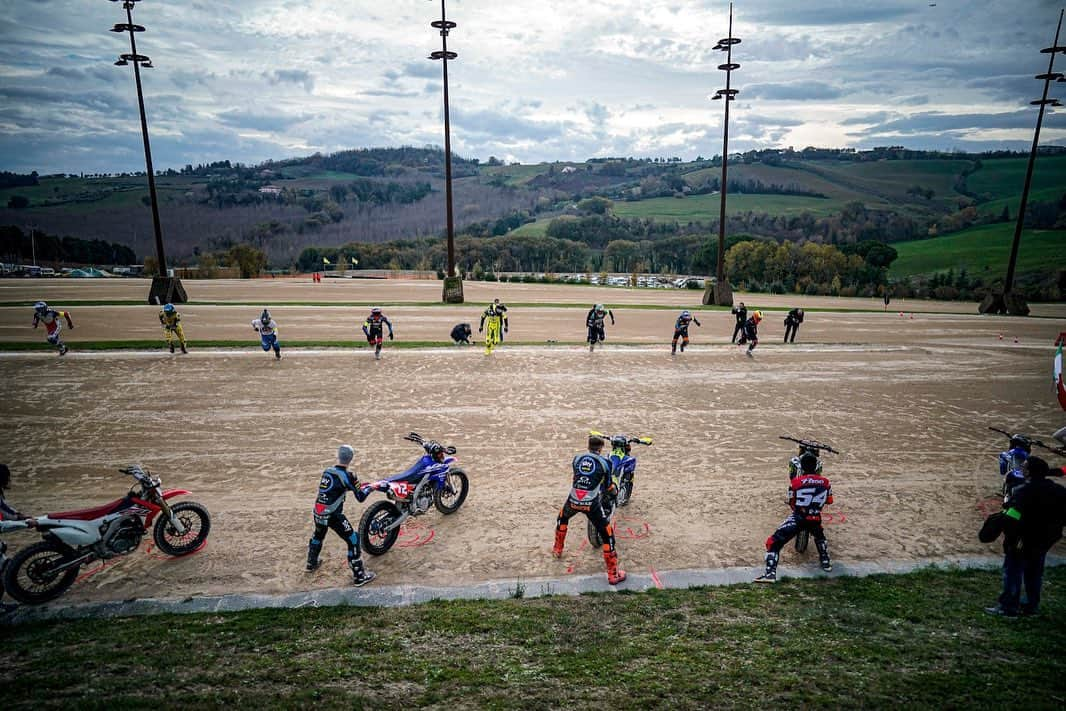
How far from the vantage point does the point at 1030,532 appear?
22.0ft

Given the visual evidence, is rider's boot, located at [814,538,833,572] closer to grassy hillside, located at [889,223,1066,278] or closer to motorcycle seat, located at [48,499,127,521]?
motorcycle seat, located at [48,499,127,521]

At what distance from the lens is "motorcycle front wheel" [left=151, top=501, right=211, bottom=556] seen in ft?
27.1

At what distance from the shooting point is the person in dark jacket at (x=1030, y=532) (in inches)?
259

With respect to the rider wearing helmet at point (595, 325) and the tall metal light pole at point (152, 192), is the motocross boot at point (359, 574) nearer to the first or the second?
the rider wearing helmet at point (595, 325)

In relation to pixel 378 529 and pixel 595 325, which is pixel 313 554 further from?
pixel 595 325

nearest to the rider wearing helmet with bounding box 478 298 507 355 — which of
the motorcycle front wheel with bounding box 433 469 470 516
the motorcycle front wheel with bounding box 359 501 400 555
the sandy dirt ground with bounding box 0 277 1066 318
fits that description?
the motorcycle front wheel with bounding box 433 469 470 516

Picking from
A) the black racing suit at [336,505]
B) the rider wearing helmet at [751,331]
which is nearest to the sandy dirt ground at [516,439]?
the black racing suit at [336,505]

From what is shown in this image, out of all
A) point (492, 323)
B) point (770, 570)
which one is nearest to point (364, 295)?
point (492, 323)

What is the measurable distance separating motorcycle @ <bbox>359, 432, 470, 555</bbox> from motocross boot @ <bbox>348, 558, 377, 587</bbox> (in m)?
0.51

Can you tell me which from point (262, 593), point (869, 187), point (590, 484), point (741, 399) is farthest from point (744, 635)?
point (869, 187)

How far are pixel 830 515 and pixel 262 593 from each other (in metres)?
9.09

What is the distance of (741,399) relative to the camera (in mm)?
17297

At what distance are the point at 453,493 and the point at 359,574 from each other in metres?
2.71

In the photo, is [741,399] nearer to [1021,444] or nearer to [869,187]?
[1021,444]
